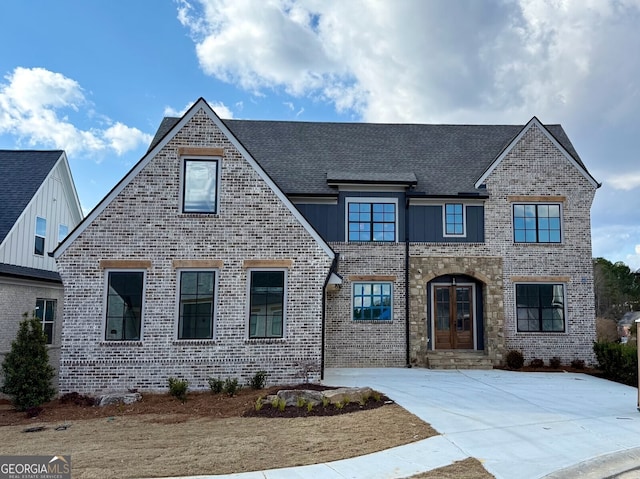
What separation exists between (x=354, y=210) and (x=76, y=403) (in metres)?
10.2

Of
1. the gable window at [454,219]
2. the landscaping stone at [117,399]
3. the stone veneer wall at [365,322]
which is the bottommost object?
the landscaping stone at [117,399]

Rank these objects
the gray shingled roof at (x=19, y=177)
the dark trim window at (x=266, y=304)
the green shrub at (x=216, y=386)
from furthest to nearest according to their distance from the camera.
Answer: the gray shingled roof at (x=19, y=177), the dark trim window at (x=266, y=304), the green shrub at (x=216, y=386)

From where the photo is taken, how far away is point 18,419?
9.99 metres

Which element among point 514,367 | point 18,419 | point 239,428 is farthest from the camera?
point 514,367

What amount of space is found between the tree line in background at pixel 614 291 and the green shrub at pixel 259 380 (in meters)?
47.0

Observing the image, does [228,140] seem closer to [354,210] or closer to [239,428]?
[354,210]

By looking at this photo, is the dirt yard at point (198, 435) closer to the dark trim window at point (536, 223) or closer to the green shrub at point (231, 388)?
the green shrub at point (231, 388)

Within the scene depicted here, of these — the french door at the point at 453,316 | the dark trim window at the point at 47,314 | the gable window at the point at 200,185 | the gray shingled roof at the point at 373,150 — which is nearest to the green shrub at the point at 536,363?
the french door at the point at 453,316

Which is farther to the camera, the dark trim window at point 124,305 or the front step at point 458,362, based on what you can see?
the front step at point 458,362

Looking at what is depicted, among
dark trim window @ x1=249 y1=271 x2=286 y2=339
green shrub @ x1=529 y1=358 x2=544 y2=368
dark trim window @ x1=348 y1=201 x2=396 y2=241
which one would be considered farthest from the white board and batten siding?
green shrub @ x1=529 y1=358 x2=544 y2=368

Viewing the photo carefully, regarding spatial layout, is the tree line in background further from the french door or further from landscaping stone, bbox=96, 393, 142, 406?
landscaping stone, bbox=96, 393, 142, 406

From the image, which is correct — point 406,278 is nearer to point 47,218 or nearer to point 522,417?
point 522,417

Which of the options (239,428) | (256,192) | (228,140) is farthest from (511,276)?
(239,428)

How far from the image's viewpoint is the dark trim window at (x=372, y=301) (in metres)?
16.7
